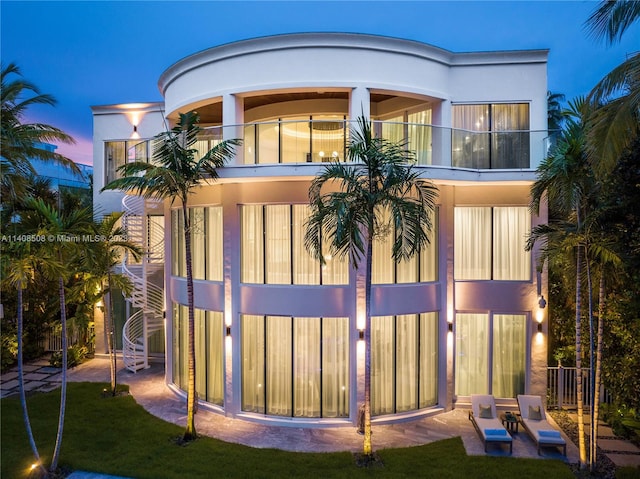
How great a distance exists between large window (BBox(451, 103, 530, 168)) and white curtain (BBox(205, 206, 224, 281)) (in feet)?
21.8

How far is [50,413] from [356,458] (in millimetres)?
8478

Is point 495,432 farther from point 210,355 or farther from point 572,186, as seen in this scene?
point 210,355

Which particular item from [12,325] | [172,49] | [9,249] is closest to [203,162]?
[9,249]

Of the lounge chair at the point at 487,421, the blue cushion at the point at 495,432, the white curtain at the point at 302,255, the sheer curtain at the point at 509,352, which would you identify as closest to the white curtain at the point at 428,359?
the lounge chair at the point at 487,421

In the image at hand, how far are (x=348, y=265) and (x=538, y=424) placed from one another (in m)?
6.06

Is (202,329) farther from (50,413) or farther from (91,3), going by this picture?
(91,3)

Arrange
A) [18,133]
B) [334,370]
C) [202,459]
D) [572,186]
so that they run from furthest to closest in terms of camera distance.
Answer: [334,370] → [18,133] → [202,459] → [572,186]

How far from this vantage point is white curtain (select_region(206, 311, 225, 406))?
1159cm

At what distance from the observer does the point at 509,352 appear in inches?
473

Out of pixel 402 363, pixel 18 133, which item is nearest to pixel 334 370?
pixel 402 363

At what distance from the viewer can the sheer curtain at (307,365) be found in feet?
35.4

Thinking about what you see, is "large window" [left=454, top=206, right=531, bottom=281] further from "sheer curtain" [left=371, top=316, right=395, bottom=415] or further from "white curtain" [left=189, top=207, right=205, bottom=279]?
"white curtain" [left=189, top=207, right=205, bottom=279]

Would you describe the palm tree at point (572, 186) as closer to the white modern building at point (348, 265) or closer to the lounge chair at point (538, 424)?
the lounge chair at point (538, 424)

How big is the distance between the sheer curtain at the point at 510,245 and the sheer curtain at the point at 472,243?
23cm
